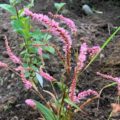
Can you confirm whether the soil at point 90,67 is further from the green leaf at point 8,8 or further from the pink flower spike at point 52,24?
the pink flower spike at point 52,24

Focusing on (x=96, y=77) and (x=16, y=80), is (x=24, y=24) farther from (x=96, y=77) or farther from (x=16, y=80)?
(x=96, y=77)

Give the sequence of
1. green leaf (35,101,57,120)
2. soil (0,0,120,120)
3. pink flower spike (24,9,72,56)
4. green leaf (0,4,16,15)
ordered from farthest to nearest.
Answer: green leaf (0,4,16,15)
soil (0,0,120,120)
green leaf (35,101,57,120)
pink flower spike (24,9,72,56)

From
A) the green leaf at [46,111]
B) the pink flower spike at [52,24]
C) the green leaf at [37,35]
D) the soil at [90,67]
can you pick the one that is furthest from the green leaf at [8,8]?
the pink flower spike at [52,24]

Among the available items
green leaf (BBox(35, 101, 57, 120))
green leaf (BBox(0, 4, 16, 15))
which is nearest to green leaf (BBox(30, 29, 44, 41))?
green leaf (BBox(0, 4, 16, 15))

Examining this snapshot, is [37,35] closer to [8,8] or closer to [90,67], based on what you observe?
[8,8]

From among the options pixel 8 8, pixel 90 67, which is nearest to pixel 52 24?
pixel 8 8

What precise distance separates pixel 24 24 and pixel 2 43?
648mm

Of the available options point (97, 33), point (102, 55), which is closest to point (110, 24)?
point (97, 33)

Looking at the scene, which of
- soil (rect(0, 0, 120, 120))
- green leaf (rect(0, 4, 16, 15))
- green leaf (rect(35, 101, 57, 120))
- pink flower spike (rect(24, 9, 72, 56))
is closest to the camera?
pink flower spike (rect(24, 9, 72, 56))

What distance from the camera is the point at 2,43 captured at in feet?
9.06

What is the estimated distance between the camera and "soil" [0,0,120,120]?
2068 millimetres

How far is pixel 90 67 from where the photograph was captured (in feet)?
8.04

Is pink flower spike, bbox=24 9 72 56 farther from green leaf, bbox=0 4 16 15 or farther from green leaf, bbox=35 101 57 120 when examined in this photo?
green leaf, bbox=0 4 16 15

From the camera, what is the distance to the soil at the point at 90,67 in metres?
2.07
